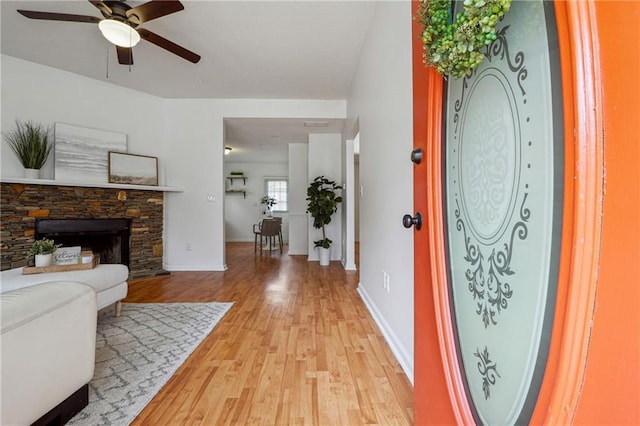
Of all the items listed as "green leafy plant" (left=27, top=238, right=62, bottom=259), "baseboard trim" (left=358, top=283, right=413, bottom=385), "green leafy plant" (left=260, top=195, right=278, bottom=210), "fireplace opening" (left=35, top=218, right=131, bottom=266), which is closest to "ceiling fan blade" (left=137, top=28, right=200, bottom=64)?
"green leafy plant" (left=27, top=238, right=62, bottom=259)

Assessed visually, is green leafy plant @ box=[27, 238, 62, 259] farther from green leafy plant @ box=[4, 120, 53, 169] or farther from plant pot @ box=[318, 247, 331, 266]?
plant pot @ box=[318, 247, 331, 266]

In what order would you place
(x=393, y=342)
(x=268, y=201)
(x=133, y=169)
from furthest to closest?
1. (x=268, y=201)
2. (x=133, y=169)
3. (x=393, y=342)

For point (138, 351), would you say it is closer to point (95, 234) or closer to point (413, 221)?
point (413, 221)

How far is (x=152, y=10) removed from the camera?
1.86 meters

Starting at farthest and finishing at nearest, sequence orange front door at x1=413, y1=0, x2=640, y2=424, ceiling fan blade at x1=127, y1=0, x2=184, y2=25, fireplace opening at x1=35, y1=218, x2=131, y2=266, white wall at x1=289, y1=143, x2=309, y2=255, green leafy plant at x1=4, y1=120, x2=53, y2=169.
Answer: white wall at x1=289, y1=143, x2=309, y2=255 < fireplace opening at x1=35, y1=218, x2=131, y2=266 < green leafy plant at x1=4, y1=120, x2=53, y2=169 < ceiling fan blade at x1=127, y1=0, x2=184, y2=25 < orange front door at x1=413, y1=0, x2=640, y2=424

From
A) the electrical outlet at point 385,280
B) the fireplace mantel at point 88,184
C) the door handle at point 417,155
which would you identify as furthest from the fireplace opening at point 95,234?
the door handle at point 417,155

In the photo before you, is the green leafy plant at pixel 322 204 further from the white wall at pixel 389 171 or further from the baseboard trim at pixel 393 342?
the baseboard trim at pixel 393 342

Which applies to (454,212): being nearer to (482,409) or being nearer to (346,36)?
(482,409)

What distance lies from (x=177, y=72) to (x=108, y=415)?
3495 millimetres

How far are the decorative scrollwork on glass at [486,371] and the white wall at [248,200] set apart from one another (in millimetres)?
7225

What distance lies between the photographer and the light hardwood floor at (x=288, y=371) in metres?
1.18

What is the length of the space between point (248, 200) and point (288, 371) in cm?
678

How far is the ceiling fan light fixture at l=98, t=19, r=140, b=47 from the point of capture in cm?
193


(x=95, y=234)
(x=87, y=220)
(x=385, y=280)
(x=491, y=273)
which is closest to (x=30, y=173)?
(x=87, y=220)
